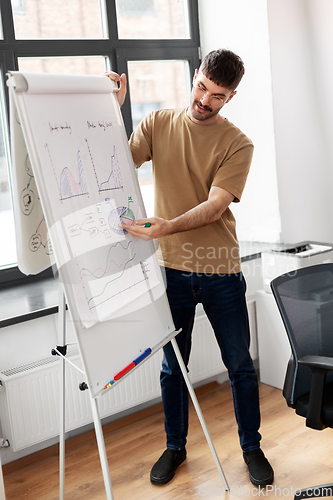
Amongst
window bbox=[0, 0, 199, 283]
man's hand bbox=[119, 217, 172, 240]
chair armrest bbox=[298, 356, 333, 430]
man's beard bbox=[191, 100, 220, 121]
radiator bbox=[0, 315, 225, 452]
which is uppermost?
window bbox=[0, 0, 199, 283]

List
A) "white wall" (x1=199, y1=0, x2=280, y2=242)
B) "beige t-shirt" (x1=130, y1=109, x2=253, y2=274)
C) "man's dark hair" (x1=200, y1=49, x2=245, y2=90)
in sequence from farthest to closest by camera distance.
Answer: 1. "white wall" (x1=199, y1=0, x2=280, y2=242)
2. "beige t-shirt" (x1=130, y1=109, x2=253, y2=274)
3. "man's dark hair" (x1=200, y1=49, x2=245, y2=90)

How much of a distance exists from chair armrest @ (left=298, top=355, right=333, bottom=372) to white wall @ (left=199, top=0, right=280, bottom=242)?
1.53 metres

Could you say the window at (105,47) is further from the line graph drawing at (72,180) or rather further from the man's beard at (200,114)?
the line graph drawing at (72,180)

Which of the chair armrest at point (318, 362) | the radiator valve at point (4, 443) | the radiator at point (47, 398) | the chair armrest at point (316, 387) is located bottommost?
the radiator valve at point (4, 443)

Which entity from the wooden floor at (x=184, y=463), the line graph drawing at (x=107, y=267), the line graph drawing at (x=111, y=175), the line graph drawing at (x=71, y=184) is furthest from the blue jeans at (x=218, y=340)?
the line graph drawing at (x=71, y=184)

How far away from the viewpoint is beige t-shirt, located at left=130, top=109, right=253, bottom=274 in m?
1.89

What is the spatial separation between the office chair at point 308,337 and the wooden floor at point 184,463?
11.8 inches

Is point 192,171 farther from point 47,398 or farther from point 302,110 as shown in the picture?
point 302,110

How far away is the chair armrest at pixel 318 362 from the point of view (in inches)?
62.9

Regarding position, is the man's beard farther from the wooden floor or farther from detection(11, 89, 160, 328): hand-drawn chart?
the wooden floor

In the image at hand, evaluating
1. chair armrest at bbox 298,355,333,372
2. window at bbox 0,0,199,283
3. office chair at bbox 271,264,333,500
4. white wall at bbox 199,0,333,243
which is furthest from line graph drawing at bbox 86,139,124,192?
white wall at bbox 199,0,333,243

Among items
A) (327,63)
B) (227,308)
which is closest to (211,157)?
(227,308)

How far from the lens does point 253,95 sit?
3.04 m

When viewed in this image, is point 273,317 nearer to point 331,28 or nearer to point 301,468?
point 301,468
